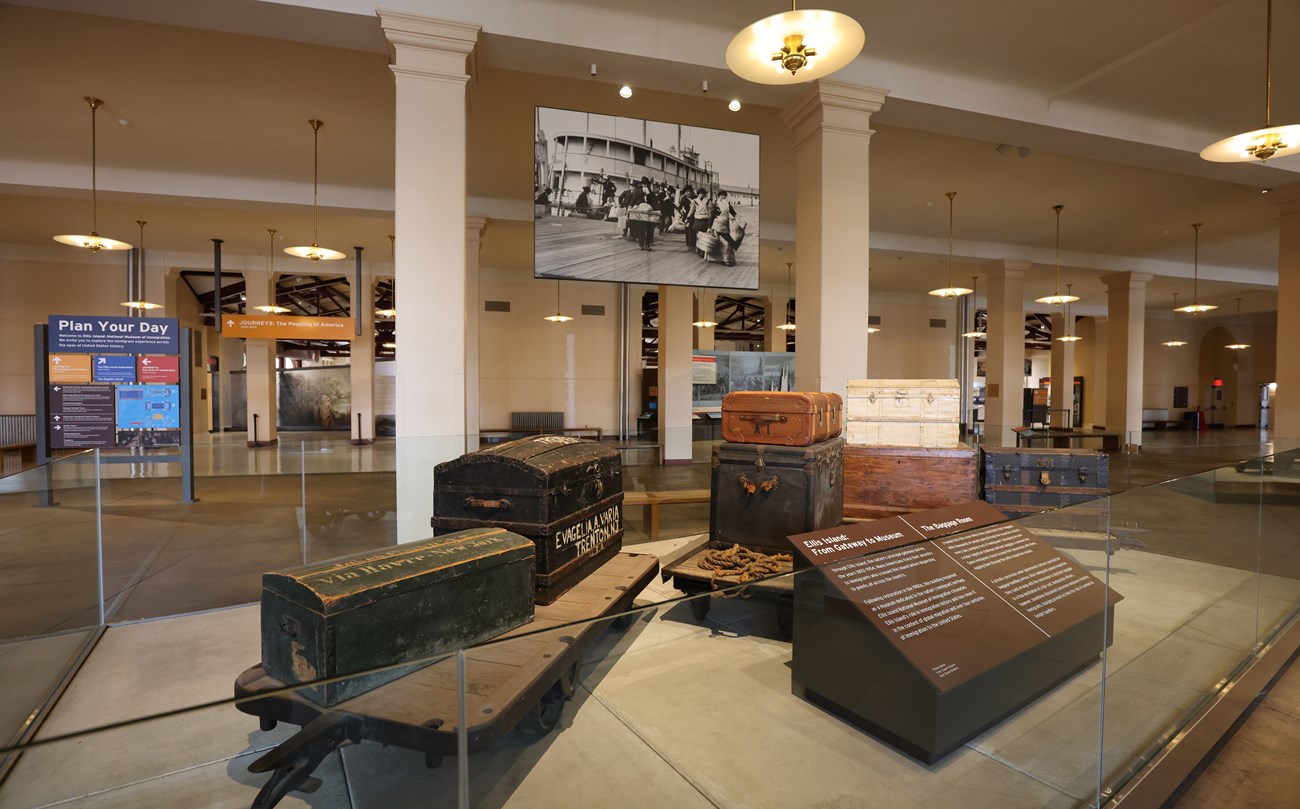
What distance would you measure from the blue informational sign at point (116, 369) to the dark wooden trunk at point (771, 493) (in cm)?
729

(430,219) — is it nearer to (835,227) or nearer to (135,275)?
(835,227)

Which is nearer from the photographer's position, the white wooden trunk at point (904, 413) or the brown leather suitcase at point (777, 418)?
the brown leather suitcase at point (777, 418)

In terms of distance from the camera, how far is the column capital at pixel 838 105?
210 inches

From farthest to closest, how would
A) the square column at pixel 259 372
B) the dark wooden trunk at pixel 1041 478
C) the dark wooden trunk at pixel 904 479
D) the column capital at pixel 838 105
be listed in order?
the square column at pixel 259 372
the column capital at pixel 838 105
the dark wooden trunk at pixel 1041 478
the dark wooden trunk at pixel 904 479

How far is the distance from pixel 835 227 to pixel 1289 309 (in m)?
7.62

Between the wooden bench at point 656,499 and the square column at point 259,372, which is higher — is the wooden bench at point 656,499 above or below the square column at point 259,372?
below

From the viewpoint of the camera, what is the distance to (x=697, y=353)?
49.3ft

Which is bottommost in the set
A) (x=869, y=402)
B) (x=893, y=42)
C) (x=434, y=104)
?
(x=869, y=402)

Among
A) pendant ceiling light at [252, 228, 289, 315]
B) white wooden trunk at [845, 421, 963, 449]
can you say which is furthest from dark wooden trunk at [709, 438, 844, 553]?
pendant ceiling light at [252, 228, 289, 315]

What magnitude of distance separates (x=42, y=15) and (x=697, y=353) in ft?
39.3

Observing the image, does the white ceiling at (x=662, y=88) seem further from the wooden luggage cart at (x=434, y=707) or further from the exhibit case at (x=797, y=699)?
the wooden luggage cart at (x=434, y=707)

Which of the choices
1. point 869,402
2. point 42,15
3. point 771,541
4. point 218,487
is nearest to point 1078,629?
point 771,541

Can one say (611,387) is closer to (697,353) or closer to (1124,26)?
(697,353)

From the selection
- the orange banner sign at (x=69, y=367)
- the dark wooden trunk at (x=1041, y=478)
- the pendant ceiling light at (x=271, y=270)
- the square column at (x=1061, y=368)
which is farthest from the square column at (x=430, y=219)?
the square column at (x=1061, y=368)
